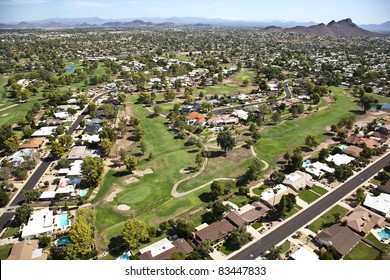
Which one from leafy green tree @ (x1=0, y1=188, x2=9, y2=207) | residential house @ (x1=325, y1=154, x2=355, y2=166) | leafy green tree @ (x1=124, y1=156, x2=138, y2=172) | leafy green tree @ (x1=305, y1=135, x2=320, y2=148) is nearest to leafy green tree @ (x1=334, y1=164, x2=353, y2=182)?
residential house @ (x1=325, y1=154, x2=355, y2=166)

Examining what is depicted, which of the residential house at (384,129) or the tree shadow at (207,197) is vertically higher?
the residential house at (384,129)

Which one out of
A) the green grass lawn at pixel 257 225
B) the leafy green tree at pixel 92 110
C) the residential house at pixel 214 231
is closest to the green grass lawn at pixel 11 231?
the residential house at pixel 214 231

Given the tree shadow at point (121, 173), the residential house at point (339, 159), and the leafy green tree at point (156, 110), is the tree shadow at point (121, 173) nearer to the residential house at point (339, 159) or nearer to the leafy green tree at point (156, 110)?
the leafy green tree at point (156, 110)

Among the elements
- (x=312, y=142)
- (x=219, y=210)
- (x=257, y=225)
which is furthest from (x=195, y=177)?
(x=312, y=142)

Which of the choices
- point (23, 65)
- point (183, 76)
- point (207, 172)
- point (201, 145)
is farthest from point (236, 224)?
point (23, 65)

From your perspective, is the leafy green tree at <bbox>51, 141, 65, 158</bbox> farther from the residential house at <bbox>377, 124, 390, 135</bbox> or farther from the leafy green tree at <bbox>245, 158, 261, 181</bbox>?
the residential house at <bbox>377, 124, 390, 135</bbox>

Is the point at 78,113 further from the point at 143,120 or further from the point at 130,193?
the point at 130,193
